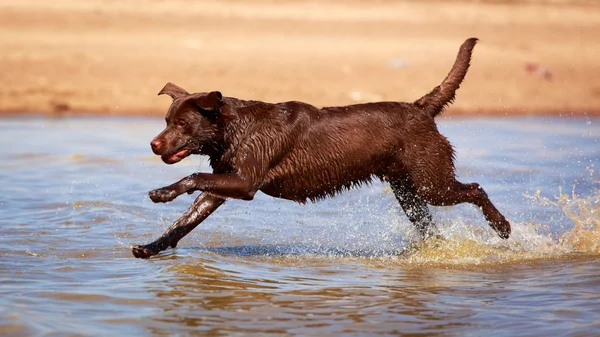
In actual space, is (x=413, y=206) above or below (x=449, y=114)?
below

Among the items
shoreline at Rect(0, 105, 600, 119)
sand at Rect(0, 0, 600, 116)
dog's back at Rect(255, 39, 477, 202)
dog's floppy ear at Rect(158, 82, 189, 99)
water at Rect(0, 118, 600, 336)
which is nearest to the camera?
water at Rect(0, 118, 600, 336)

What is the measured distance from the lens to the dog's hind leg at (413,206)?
7.47 metres

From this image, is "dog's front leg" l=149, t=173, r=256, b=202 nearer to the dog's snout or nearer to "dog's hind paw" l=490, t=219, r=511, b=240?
the dog's snout

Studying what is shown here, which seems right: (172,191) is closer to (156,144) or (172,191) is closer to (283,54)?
(156,144)

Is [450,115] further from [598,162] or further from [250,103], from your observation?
[250,103]

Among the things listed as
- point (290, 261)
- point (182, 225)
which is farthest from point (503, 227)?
point (182, 225)

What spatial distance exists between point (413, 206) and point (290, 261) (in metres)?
1.14

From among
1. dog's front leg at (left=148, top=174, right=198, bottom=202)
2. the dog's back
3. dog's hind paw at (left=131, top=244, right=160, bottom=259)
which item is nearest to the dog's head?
dog's front leg at (left=148, top=174, right=198, bottom=202)

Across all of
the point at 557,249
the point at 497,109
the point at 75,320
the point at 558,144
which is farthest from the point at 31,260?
the point at 497,109

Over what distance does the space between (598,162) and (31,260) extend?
24.9 feet

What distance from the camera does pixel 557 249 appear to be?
7.64m

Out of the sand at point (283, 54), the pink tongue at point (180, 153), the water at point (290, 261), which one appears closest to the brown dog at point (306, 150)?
the pink tongue at point (180, 153)

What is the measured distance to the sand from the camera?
52.8 ft

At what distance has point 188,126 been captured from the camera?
6.60 meters
